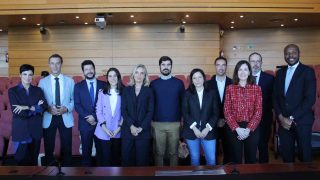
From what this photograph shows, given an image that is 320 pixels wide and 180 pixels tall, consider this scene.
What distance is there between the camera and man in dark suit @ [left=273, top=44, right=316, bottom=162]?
2.97 m

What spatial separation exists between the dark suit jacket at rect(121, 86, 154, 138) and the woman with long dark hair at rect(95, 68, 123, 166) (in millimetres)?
107

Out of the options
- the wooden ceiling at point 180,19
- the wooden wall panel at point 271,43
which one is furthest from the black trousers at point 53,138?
the wooden wall panel at point 271,43

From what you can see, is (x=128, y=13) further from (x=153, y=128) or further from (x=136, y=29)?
(x=153, y=128)

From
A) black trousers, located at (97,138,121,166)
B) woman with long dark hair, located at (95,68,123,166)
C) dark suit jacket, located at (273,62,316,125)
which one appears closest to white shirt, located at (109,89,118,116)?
woman with long dark hair, located at (95,68,123,166)

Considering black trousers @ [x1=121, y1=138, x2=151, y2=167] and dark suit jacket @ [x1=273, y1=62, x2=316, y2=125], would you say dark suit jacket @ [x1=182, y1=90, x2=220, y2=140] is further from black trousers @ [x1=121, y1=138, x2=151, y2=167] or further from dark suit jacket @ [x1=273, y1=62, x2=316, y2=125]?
dark suit jacket @ [x1=273, y1=62, x2=316, y2=125]

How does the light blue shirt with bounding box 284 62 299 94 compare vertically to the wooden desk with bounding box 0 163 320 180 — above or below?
above

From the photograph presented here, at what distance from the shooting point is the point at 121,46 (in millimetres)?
9266

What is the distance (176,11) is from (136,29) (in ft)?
6.11

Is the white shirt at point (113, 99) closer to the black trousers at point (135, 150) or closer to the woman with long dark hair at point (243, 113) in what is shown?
the black trousers at point (135, 150)

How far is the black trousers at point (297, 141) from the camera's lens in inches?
117

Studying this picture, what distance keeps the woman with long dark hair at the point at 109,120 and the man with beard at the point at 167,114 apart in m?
0.35

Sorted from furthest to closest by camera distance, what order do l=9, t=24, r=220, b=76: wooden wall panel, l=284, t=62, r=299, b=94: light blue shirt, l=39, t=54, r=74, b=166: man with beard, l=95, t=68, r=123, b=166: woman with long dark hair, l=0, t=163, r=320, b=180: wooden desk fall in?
1. l=9, t=24, r=220, b=76: wooden wall panel
2. l=39, t=54, r=74, b=166: man with beard
3. l=95, t=68, r=123, b=166: woman with long dark hair
4. l=284, t=62, r=299, b=94: light blue shirt
5. l=0, t=163, r=320, b=180: wooden desk

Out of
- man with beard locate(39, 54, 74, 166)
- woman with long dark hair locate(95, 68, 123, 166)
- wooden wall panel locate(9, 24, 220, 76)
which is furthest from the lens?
wooden wall panel locate(9, 24, 220, 76)

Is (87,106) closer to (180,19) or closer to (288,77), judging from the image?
(288,77)
